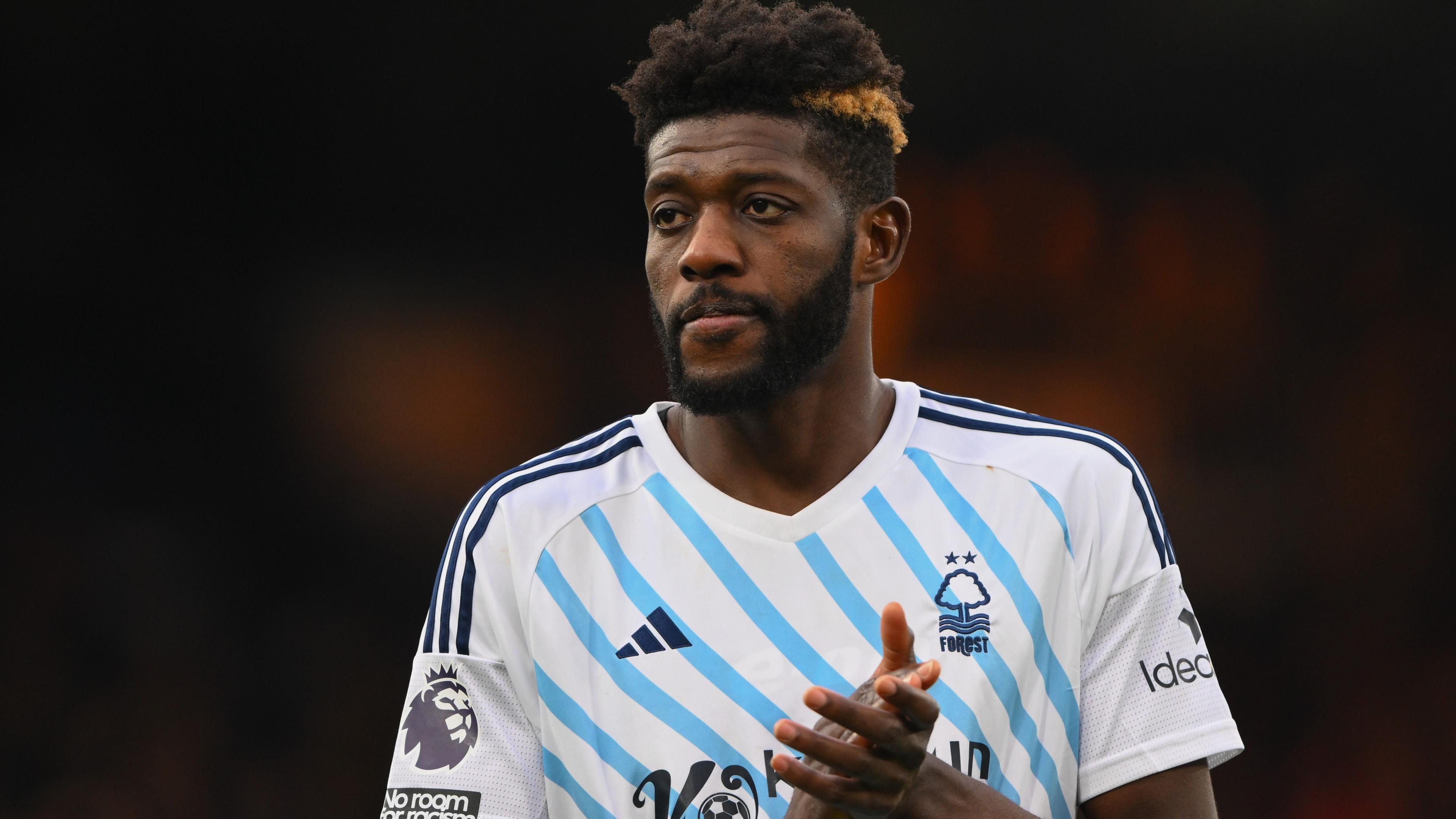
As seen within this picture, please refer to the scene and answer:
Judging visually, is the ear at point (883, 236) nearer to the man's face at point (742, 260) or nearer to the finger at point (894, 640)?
the man's face at point (742, 260)

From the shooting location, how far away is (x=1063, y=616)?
2283 mm

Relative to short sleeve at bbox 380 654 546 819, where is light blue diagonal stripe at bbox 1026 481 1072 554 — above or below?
above

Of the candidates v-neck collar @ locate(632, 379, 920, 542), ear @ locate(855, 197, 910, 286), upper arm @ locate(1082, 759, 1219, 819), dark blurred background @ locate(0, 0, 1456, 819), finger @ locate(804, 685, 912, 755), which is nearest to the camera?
finger @ locate(804, 685, 912, 755)

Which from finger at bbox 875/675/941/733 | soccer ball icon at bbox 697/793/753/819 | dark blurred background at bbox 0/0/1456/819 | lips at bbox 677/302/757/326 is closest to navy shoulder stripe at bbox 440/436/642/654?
lips at bbox 677/302/757/326

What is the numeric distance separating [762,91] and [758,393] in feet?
1.85

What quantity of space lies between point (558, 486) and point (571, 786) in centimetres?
55

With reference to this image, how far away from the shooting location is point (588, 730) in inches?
89.0

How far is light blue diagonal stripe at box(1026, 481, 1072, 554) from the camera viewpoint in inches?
91.6

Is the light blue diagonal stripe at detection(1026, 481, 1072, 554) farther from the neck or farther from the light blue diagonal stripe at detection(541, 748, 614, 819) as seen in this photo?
the light blue diagonal stripe at detection(541, 748, 614, 819)

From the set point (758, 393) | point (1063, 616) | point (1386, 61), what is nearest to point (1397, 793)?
point (1386, 61)

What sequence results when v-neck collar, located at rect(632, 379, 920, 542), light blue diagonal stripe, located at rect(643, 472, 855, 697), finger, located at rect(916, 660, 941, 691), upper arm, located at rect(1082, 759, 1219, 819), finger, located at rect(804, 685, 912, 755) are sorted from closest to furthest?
finger, located at rect(804, 685, 912, 755)
finger, located at rect(916, 660, 941, 691)
upper arm, located at rect(1082, 759, 1219, 819)
light blue diagonal stripe, located at rect(643, 472, 855, 697)
v-neck collar, located at rect(632, 379, 920, 542)

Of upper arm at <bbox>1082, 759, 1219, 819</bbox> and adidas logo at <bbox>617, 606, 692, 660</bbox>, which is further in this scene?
adidas logo at <bbox>617, 606, 692, 660</bbox>

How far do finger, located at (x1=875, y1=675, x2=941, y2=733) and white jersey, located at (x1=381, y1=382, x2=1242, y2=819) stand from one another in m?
0.41

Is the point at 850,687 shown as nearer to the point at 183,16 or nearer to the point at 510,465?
the point at 510,465
